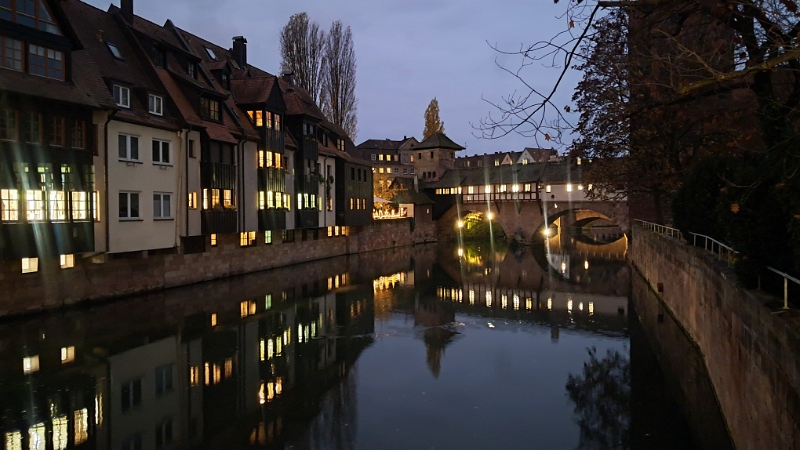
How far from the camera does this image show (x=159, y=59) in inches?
1126

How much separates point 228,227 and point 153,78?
7.57 m

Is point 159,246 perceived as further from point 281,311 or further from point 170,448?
point 170,448

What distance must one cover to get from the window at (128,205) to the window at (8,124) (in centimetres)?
532

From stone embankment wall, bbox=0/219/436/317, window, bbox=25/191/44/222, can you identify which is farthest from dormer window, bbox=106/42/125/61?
window, bbox=25/191/44/222

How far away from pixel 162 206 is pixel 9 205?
7501mm

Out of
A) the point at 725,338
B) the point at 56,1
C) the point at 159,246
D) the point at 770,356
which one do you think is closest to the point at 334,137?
the point at 159,246

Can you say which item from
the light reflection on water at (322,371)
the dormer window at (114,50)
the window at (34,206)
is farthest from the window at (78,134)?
the dormer window at (114,50)

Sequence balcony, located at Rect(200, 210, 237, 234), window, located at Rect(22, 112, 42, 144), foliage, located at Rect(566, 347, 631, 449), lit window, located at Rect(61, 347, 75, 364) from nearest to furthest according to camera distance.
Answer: foliage, located at Rect(566, 347, 631, 449)
lit window, located at Rect(61, 347, 75, 364)
window, located at Rect(22, 112, 42, 144)
balcony, located at Rect(200, 210, 237, 234)

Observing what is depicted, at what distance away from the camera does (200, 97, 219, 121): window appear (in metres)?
29.2

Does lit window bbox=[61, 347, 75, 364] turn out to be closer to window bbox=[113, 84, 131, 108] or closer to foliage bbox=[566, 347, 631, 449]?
window bbox=[113, 84, 131, 108]

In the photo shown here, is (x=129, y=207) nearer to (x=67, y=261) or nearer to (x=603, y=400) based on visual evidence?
(x=67, y=261)

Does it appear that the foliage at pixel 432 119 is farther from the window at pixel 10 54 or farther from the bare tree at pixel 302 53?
the window at pixel 10 54

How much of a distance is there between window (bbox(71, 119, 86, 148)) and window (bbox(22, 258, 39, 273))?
4051mm

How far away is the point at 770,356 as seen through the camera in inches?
275
